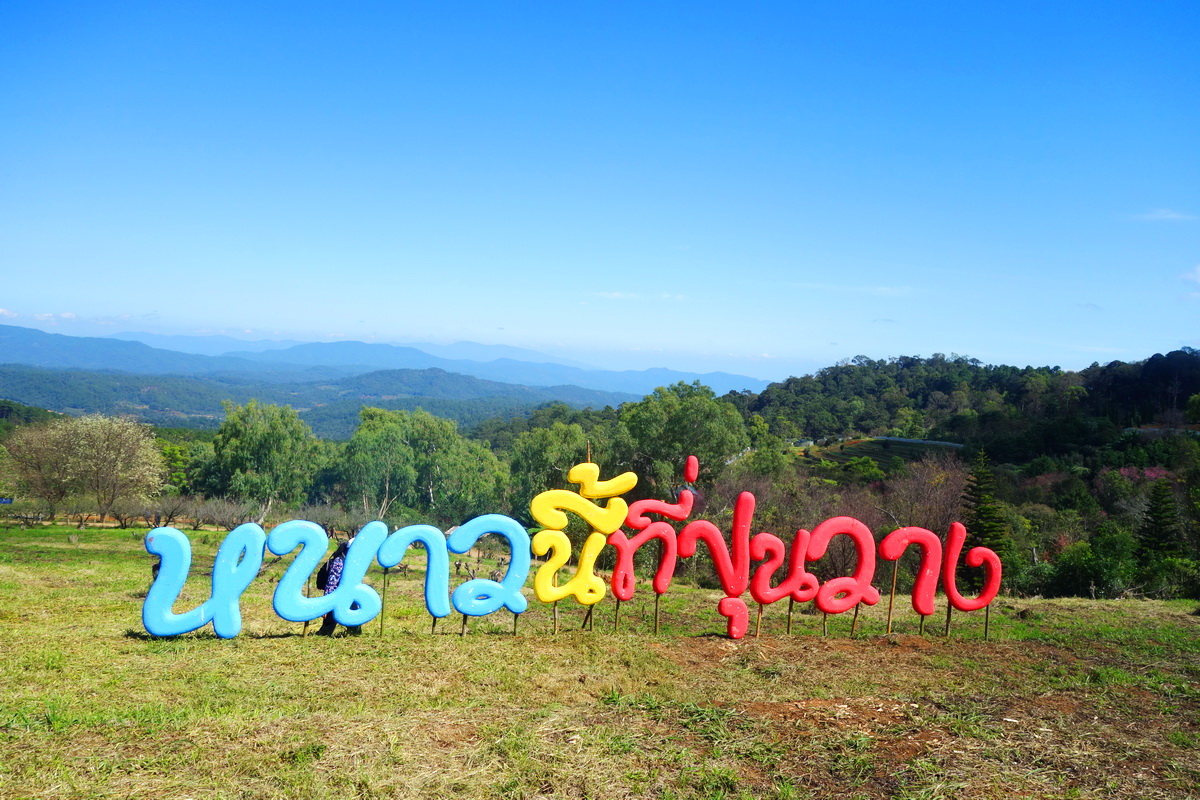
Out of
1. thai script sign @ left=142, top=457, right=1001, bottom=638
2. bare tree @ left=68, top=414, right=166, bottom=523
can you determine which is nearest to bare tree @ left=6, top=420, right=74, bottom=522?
bare tree @ left=68, top=414, right=166, bottom=523

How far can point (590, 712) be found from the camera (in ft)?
30.4

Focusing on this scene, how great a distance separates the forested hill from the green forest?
30cm

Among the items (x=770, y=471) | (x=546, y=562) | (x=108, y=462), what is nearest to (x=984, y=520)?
(x=770, y=471)

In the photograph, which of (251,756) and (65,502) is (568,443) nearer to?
(65,502)

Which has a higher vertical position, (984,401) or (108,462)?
(984,401)

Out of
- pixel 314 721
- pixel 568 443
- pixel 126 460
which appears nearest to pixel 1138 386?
pixel 568 443

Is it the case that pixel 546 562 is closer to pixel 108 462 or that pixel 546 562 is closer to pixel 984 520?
pixel 984 520

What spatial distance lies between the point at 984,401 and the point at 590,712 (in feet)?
296

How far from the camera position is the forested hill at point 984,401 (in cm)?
5956

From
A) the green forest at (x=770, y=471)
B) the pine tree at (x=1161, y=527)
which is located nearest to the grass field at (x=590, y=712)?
the green forest at (x=770, y=471)

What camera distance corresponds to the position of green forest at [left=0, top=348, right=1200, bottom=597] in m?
28.8

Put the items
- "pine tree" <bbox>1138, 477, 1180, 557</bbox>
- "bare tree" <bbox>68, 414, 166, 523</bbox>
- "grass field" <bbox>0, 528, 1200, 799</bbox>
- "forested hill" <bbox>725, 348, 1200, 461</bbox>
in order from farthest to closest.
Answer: "forested hill" <bbox>725, 348, 1200, 461</bbox> < "bare tree" <bbox>68, 414, 166, 523</bbox> < "pine tree" <bbox>1138, 477, 1180, 557</bbox> < "grass field" <bbox>0, 528, 1200, 799</bbox>

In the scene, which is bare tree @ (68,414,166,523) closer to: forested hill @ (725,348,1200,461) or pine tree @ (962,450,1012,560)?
pine tree @ (962,450,1012,560)

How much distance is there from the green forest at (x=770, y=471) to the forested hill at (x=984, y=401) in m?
0.30
